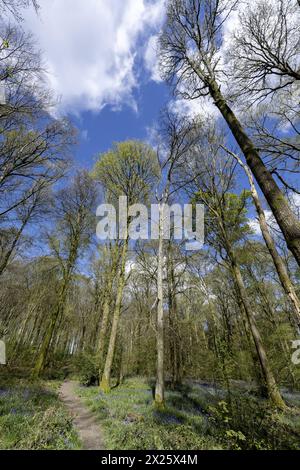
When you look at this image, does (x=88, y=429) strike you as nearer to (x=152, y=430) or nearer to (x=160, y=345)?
(x=152, y=430)

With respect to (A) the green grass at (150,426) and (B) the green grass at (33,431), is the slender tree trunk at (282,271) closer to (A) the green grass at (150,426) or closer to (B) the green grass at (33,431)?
(A) the green grass at (150,426)

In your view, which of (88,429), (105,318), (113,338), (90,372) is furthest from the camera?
(105,318)

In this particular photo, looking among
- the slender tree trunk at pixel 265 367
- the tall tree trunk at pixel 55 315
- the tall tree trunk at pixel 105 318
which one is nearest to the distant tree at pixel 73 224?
the tall tree trunk at pixel 55 315

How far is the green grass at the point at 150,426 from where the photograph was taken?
360cm

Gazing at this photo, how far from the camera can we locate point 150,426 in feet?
15.1

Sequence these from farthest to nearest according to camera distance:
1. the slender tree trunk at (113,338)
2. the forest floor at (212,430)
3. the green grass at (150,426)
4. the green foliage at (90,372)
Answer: the green foliage at (90,372), the slender tree trunk at (113,338), the green grass at (150,426), the forest floor at (212,430)

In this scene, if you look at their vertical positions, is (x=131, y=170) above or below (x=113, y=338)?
above

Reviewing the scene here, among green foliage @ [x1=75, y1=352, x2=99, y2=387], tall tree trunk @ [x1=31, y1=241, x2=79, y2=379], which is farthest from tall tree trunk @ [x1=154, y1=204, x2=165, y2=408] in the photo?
tall tree trunk @ [x1=31, y1=241, x2=79, y2=379]

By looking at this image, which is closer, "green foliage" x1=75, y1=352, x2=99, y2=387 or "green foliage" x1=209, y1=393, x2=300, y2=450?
"green foliage" x1=209, y1=393, x2=300, y2=450

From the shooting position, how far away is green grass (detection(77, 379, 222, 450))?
3604mm

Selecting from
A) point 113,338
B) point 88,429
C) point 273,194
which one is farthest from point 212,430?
point 113,338

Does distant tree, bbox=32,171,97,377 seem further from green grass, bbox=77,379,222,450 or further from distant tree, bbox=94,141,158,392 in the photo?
green grass, bbox=77,379,222,450
